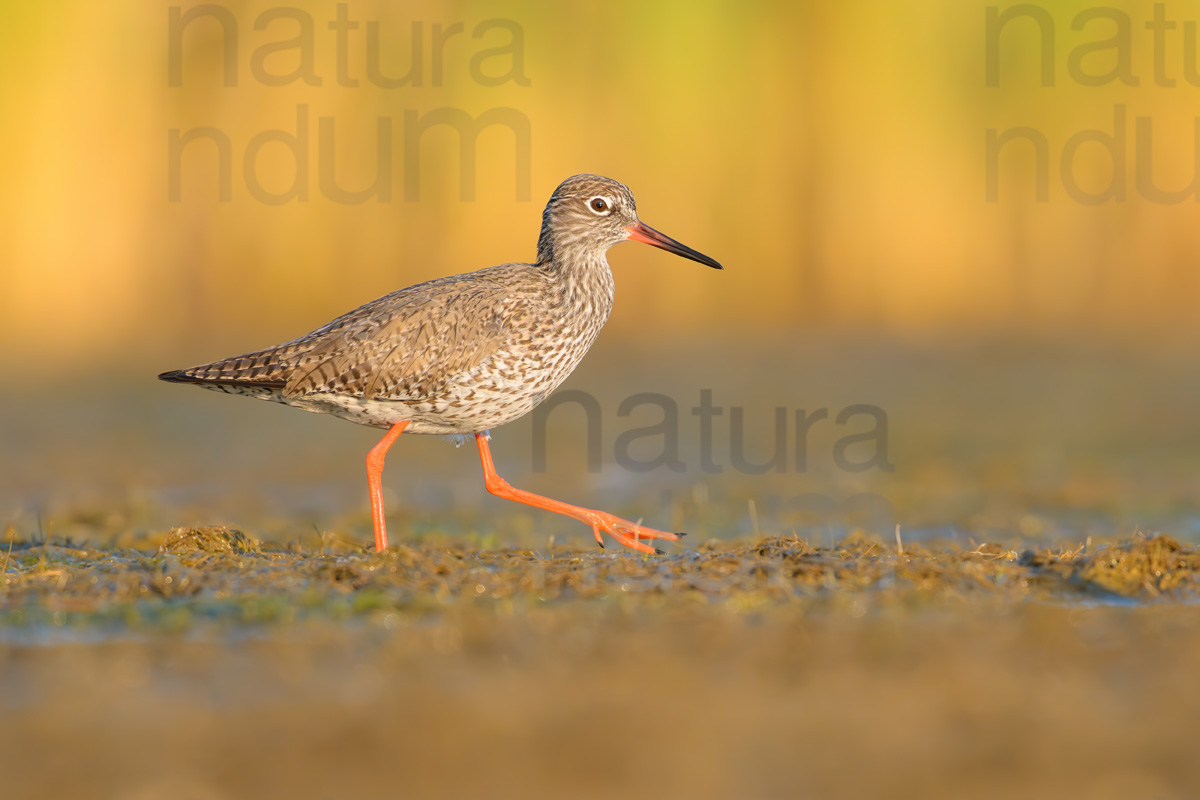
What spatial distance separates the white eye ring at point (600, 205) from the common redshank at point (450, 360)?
0.33 metres

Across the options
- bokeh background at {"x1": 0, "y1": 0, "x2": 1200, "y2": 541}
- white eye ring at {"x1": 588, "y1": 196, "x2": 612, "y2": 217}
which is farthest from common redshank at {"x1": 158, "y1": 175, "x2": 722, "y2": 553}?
bokeh background at {"x1": 0, "y1": 0, "x2": 1200, "y2": 541}

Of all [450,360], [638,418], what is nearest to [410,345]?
[450,360]

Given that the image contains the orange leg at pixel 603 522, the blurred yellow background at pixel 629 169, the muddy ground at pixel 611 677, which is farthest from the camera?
the blurred yellow background at pixel 629 169

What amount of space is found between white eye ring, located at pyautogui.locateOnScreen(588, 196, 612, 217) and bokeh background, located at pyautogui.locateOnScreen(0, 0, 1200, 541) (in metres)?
4.65

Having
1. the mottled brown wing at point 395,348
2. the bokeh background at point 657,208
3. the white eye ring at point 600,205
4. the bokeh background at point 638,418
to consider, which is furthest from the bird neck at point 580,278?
the bokeh background at point 657,208

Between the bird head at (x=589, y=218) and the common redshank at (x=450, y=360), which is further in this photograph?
the bird head at (x=589, y=218)

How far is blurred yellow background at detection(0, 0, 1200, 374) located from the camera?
47.3 ft

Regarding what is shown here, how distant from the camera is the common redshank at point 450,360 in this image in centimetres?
712

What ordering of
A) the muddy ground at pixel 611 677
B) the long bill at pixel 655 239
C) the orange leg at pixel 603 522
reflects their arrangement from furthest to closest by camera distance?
the long bill at pixel 655 239 → the orange leg at pixel 603 522 → the muddy ground at pixel 611 677

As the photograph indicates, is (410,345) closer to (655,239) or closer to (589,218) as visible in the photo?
(589,218)

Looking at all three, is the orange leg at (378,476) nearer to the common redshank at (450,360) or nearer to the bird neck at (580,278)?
the common redshank at (450,360)

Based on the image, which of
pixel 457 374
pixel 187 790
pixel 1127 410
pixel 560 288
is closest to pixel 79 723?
pixel 187 790

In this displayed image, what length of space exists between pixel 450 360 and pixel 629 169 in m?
9.10

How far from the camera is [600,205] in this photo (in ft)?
26.3
